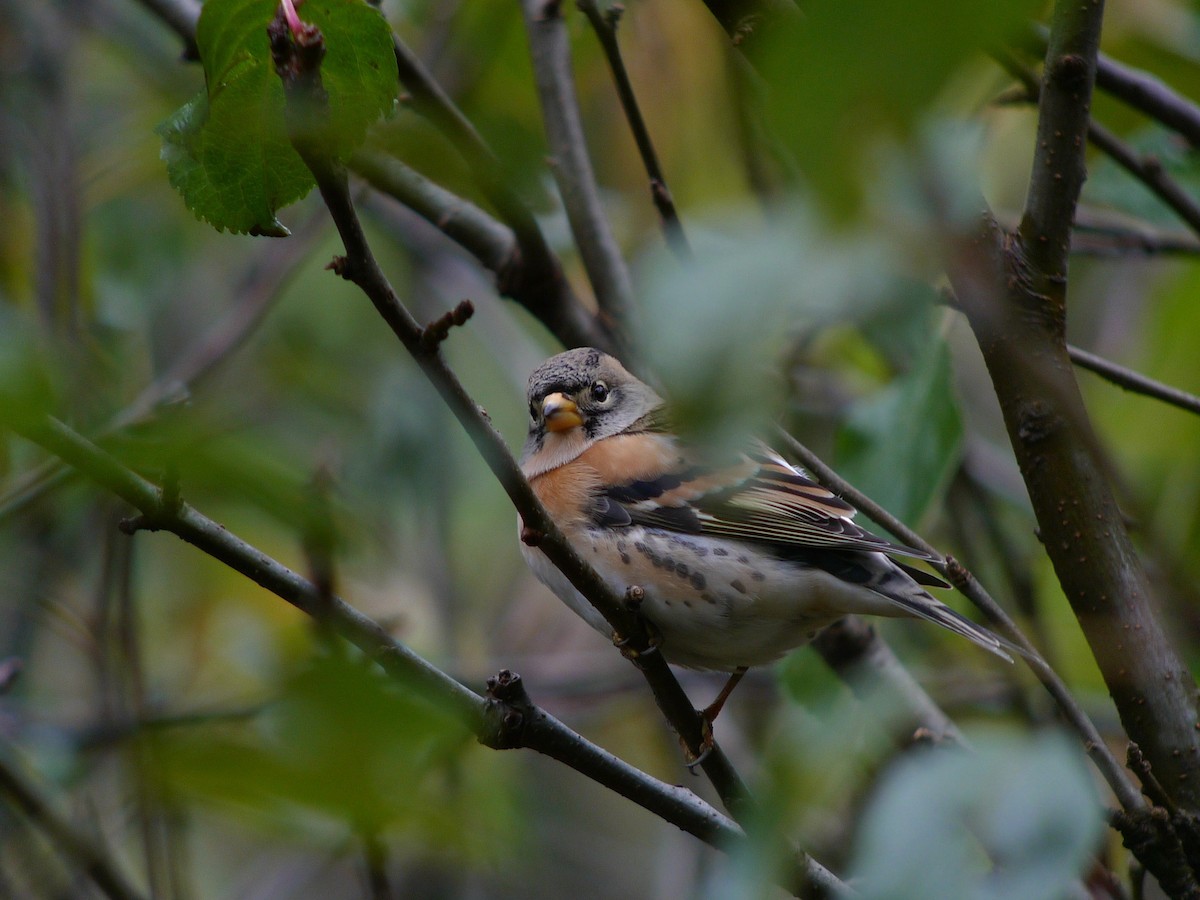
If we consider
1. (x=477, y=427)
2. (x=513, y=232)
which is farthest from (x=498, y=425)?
(x=477, y=427)

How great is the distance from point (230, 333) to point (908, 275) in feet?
13.5

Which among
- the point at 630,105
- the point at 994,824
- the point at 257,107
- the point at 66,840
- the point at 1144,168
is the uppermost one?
the point at 630,105

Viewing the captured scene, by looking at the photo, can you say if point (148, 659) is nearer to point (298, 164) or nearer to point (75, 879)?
point (75, 879)

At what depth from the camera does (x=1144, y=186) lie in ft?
11.4

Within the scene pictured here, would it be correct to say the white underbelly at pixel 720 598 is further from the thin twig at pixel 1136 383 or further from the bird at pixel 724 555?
the thin twig at pixel 1136 383

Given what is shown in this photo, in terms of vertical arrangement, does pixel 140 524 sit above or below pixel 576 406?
below

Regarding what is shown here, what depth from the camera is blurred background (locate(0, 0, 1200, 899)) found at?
0.80 metres

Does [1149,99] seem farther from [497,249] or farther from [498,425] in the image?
[498,425]

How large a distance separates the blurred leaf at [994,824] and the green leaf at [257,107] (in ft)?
3.21

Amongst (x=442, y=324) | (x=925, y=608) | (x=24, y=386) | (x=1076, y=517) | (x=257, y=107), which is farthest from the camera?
(x=925, y=608)

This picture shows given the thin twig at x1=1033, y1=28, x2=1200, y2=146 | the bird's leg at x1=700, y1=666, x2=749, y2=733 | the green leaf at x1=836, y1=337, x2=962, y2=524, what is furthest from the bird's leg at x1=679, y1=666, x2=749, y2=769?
the thin twig at x1=1033, y1=28, x2=1200, y2=146

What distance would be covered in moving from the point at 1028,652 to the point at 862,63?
1.99m

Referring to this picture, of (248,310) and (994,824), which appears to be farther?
(248,310)

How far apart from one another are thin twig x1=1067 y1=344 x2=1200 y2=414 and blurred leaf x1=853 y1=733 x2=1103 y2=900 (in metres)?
1.36
